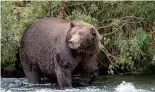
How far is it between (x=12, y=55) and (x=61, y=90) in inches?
86.4

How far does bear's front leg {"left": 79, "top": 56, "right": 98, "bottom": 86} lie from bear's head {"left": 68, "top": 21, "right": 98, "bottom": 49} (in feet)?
1.31

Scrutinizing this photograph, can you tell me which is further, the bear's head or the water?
the water

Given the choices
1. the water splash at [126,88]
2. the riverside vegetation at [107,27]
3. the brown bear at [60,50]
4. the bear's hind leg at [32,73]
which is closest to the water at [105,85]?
the water splash at [126,88]

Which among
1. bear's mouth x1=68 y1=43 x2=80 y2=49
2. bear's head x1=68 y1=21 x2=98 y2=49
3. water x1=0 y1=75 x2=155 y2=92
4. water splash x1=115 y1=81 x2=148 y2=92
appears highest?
bear's head x1=68 y1=21 x2=98 y2=49

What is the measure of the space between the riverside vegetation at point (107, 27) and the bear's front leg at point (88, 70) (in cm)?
110

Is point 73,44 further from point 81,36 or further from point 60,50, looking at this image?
point 60,50

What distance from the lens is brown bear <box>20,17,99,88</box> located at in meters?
11.4

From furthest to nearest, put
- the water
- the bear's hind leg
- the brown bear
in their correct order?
the bear's hind leg, the brown bear, the water

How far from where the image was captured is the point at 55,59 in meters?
11.6

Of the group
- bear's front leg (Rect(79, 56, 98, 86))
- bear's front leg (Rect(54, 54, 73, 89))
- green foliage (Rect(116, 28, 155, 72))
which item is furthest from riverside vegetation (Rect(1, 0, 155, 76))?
bear's front leg (Rect(54, 54, 73, 89))

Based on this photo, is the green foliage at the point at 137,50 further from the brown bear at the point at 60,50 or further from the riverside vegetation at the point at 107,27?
the brown bear at the point at 60,50

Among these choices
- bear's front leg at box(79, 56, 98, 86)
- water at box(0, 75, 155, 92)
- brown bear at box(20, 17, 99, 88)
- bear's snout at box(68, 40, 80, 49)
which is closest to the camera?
bear's snout at box(68, 40, 80, 49)

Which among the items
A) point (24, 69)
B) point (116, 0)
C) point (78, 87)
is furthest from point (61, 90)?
point (116, 0)

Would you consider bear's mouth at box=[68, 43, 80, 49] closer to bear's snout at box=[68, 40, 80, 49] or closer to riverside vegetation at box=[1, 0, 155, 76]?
bear's snout at box=[68, 40, 80, 49]
